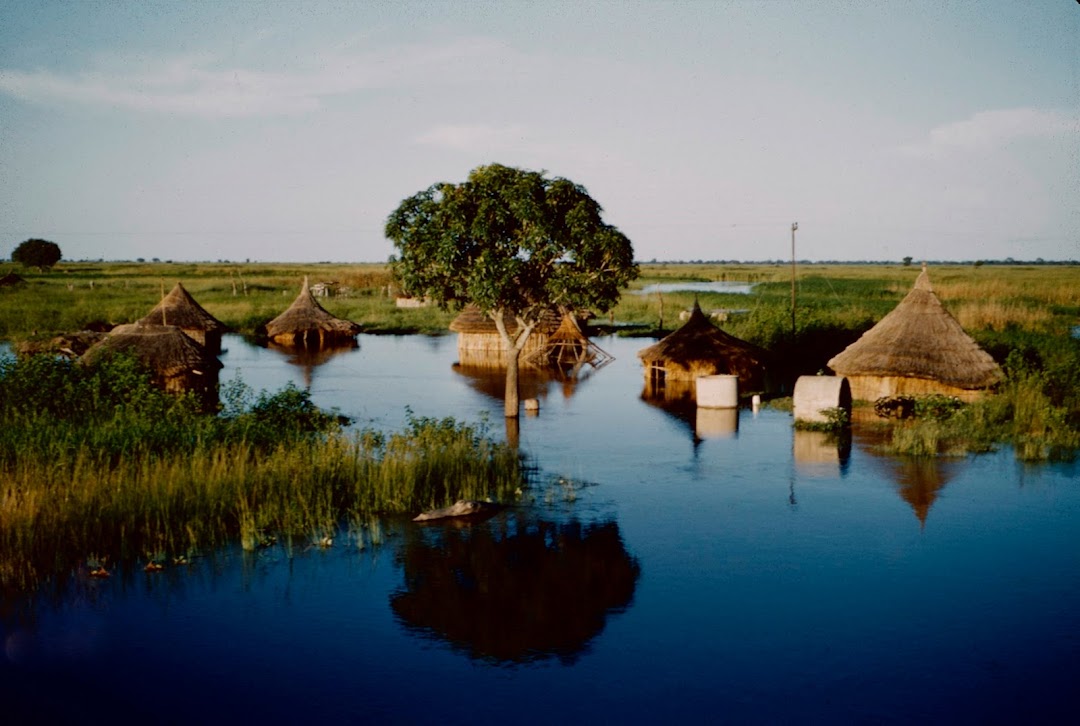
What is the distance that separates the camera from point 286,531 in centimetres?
1402

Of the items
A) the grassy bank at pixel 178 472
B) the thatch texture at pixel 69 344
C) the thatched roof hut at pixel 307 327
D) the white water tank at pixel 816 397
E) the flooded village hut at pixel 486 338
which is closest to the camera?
the grassy bank at pixel 178 472

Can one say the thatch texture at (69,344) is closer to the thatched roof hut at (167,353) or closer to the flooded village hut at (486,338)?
the thatched roof hut at (167,353)

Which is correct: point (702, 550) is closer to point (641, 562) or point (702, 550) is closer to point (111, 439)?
point (641, 562)

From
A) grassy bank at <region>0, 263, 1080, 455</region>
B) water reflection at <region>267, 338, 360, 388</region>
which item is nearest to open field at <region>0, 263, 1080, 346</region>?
grassy bank at <region>0, 263, 1080, 455</region>

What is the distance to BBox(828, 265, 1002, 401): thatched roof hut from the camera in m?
23.2

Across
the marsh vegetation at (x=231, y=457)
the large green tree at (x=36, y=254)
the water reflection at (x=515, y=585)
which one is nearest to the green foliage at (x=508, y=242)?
the marsh vegetation at (x=231, y=457)

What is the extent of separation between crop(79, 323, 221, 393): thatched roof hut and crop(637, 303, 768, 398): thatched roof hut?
13015mm

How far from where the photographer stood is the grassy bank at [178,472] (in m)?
13.0

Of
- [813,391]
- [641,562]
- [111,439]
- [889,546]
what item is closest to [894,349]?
[813,391]

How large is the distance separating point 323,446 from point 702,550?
22.6 feet

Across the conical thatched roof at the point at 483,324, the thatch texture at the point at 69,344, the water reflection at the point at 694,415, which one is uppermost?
the conical thatched roof at the point at 483,324

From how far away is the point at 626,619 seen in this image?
35.3 ft

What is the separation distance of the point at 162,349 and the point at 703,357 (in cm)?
1581

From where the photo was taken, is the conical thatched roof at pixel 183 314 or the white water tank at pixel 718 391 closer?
the white water tank at pixel 718 391
